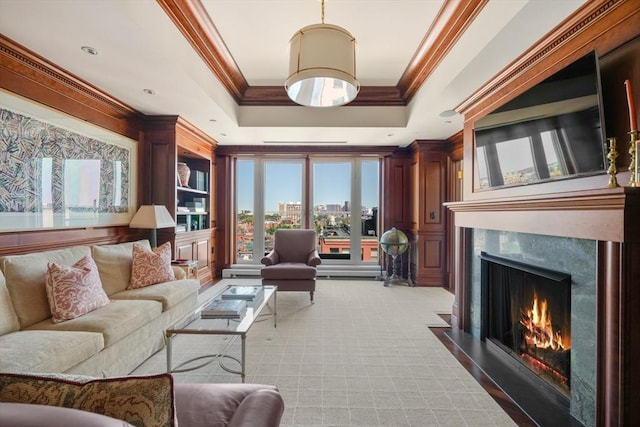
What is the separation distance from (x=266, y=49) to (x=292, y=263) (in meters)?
2.72

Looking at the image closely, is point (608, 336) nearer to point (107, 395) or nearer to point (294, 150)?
point (107, 395)

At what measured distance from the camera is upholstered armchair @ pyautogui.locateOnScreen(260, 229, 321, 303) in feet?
12.7

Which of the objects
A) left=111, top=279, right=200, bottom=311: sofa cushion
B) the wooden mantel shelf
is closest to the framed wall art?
left=111, top=279, right=200, bottom=311: sofa cushion

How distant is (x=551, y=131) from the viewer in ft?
6.19

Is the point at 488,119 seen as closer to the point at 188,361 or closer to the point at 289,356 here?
the point at 289,356

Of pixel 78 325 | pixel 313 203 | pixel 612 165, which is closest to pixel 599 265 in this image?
pixel 612 165

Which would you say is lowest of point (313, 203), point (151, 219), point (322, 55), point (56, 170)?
point (151, 219)

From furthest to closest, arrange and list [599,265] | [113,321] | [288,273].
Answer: [288,273] → [113,321] → [599,265]

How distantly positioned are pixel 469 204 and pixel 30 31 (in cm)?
362

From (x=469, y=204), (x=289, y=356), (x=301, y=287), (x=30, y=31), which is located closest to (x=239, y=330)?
(x=289, y=356)

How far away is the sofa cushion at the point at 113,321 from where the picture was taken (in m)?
1.98

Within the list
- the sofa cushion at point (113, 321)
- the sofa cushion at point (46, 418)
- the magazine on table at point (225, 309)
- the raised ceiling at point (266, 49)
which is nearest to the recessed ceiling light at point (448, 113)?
the raised ceiling at point (266, 49)

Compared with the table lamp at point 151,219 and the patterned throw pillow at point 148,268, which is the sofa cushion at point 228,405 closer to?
the patterned throw pillow at point 148,268

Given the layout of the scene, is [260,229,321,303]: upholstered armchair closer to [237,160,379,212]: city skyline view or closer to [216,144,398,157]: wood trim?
[237,160,379,212]: city skyline view
